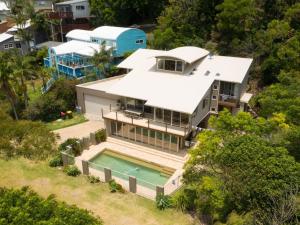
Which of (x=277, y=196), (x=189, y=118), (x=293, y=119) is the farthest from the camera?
(x=189, y=118)

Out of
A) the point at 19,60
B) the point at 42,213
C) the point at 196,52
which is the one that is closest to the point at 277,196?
the point at 42,213

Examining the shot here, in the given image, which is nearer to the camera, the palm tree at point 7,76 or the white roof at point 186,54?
the white roof at point 186,54

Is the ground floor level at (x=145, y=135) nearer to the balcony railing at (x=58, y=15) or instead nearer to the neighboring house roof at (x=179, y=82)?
the neighboring house roof at (x=179, y=82)

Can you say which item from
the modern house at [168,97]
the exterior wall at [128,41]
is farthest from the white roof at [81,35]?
the modern house at [168,97]

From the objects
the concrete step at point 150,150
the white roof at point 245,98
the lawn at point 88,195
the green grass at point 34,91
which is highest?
the white roof at point 245,98

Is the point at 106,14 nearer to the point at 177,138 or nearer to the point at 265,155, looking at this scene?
the point at 177,138

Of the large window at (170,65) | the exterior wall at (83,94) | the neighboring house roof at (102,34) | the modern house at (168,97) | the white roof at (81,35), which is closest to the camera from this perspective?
the modern house at (168,97)

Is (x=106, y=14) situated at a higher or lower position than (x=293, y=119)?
higher

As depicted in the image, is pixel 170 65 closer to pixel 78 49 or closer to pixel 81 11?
pixel 78 49
